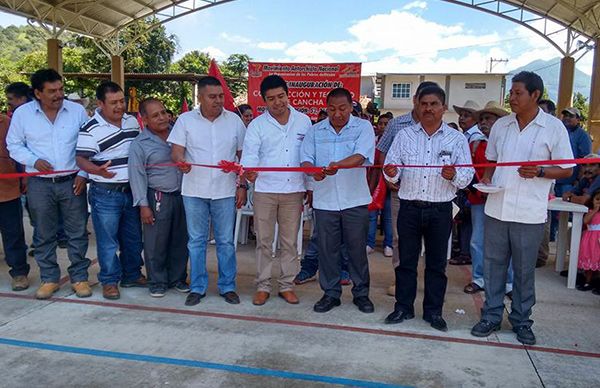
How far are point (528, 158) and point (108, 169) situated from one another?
11.2 ft

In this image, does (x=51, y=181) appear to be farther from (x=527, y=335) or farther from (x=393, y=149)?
(x=527, y=335)

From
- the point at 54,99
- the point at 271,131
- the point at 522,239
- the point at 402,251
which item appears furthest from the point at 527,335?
the point at 54,99

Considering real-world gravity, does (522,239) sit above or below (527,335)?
above

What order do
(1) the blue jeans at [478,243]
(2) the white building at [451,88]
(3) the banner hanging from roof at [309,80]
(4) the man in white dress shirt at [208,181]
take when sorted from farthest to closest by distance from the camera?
1. (2) the white building at [451,88]
2. (3) the banner hanging from roof at [309,80]
3. (1) the blue jeans at [478,243]
4. (4) the man in white dress shirt at [208,181]

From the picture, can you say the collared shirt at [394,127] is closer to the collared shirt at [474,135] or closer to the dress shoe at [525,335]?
the collared shirt at [474,135]

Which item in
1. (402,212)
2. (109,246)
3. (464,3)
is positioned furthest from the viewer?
(464,3)

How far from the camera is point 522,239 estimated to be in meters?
3.64

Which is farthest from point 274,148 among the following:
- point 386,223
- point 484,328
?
point 386,223

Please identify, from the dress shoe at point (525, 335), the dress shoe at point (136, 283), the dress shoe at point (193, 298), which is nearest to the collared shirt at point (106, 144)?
the dress shoe at point (136, 283)

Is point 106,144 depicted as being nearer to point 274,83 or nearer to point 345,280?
point 274,83

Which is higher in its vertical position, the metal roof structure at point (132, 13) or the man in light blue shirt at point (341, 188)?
the metal roof structure at point (132, 13)

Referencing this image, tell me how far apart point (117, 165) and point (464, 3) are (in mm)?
13685

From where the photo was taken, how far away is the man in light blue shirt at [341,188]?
408cm

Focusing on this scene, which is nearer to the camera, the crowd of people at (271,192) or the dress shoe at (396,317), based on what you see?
the crowd of people at (271,192)
